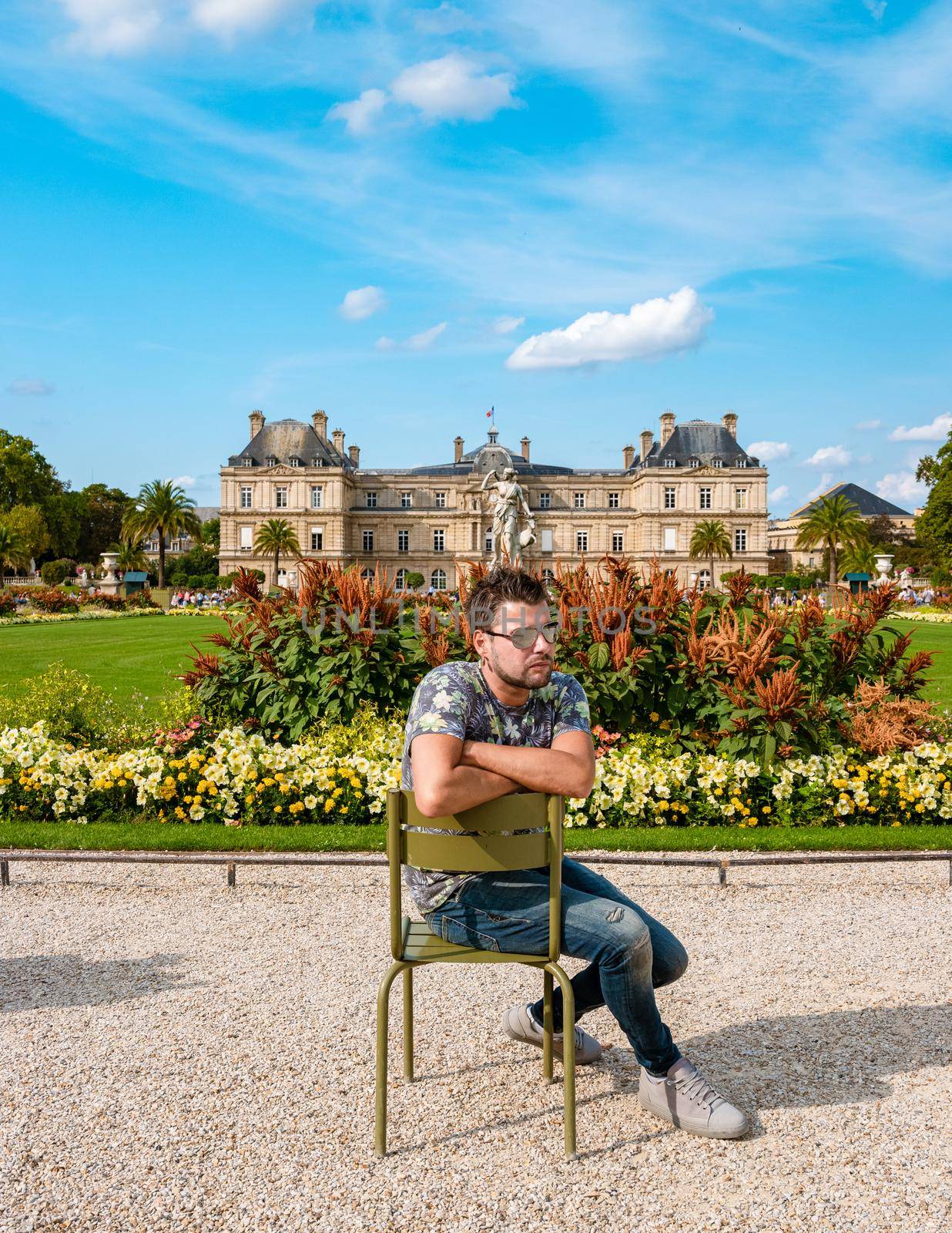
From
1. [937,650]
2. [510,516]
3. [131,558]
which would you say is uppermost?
[510,516]

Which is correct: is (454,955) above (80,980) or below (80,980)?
above

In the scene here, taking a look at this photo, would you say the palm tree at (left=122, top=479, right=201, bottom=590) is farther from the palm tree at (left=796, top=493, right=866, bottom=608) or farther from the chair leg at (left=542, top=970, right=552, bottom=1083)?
the chair leg at (left=542, top=970, right=552, bottom=1083)

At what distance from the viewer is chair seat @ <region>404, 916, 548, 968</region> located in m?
2.58

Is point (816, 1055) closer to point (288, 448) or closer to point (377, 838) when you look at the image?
point (377, 838)

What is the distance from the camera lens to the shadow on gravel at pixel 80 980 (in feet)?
11.4

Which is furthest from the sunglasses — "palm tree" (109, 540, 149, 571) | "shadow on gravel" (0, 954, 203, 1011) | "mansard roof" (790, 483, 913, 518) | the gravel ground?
"mansard roof" (790, 483, 913, 518)

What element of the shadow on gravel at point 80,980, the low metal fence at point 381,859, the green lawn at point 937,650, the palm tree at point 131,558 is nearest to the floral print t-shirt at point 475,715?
the shadow on gravel at point 80,980

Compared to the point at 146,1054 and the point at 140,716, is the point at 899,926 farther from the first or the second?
the point at 140,716

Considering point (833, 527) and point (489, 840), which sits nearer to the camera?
point (489, 840)

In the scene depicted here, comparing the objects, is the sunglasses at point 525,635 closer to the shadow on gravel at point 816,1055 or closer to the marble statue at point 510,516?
the shadow on gravel at point 816,1055

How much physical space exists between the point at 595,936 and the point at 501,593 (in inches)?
38.3

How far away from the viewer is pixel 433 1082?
2896 millimetres

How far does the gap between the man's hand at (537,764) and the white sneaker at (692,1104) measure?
83 cm

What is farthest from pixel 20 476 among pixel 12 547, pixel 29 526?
pixel 12 547
